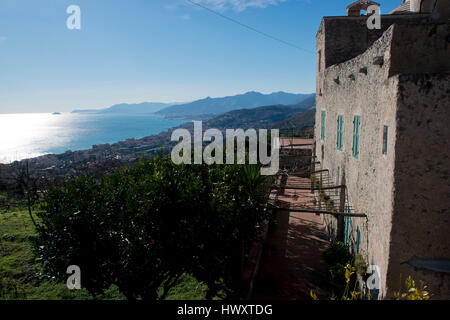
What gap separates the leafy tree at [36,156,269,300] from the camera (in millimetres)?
5145

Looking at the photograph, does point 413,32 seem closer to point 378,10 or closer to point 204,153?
point 204,153

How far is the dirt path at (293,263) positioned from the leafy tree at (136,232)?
10.2 ft

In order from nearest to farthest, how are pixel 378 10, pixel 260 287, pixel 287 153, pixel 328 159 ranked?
pixel 260 287
pixel 328 159
pixel 378 10
pixel 287 153

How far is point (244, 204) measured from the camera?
6.84 m

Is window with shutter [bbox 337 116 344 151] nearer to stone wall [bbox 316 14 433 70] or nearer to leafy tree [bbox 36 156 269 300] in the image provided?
stone wall [bbox 316 14 433 70]

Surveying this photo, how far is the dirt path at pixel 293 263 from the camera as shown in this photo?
8366 mm

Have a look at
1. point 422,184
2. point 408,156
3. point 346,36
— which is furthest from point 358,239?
point 346,36

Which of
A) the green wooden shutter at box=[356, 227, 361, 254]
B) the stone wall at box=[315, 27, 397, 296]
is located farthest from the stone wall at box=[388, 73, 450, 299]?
the green wooden shutter at box=[356, 227, 361, 254]

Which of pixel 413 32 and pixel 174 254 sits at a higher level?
pixel 413 32

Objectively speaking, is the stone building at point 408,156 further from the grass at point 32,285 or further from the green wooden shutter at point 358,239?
the grass at point 32,285

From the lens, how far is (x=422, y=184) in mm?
5152
